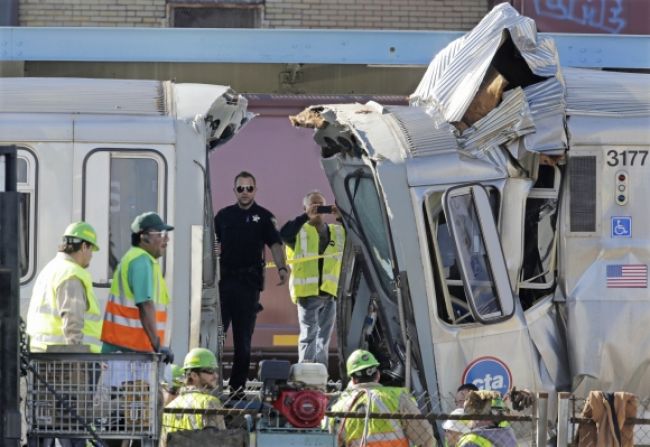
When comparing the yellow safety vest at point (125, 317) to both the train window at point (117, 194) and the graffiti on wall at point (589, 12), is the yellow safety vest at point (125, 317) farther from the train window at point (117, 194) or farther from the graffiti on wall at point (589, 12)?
the graffiti on wall at point (589, 12)

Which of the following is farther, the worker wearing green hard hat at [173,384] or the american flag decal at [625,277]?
the american flag decal at [625,277]

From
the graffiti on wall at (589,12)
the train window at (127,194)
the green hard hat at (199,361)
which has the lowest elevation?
the green hard hat at (199,361)

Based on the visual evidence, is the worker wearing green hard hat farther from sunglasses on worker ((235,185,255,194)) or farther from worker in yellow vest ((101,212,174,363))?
sunglasses on worker ((235,185,255,194))

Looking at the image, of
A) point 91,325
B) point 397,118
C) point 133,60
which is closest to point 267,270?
point 133,60

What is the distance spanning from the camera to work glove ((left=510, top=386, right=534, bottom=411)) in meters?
9.32

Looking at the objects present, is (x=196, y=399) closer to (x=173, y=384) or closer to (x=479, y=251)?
(x=173, y=384)

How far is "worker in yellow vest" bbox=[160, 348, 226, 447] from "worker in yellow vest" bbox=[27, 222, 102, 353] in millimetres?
552

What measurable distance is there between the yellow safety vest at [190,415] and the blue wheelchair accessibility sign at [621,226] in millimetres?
3289

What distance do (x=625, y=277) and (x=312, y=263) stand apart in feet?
9.98

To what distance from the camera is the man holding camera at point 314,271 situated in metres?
12.4

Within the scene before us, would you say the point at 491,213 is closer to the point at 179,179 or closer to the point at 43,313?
the point at 179,179

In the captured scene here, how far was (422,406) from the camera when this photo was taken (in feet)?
33.3

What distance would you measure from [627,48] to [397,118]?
12.0 feet

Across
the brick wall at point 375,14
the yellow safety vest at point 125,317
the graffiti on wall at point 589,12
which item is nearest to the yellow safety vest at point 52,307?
the yellow safety vest at point 125,317
